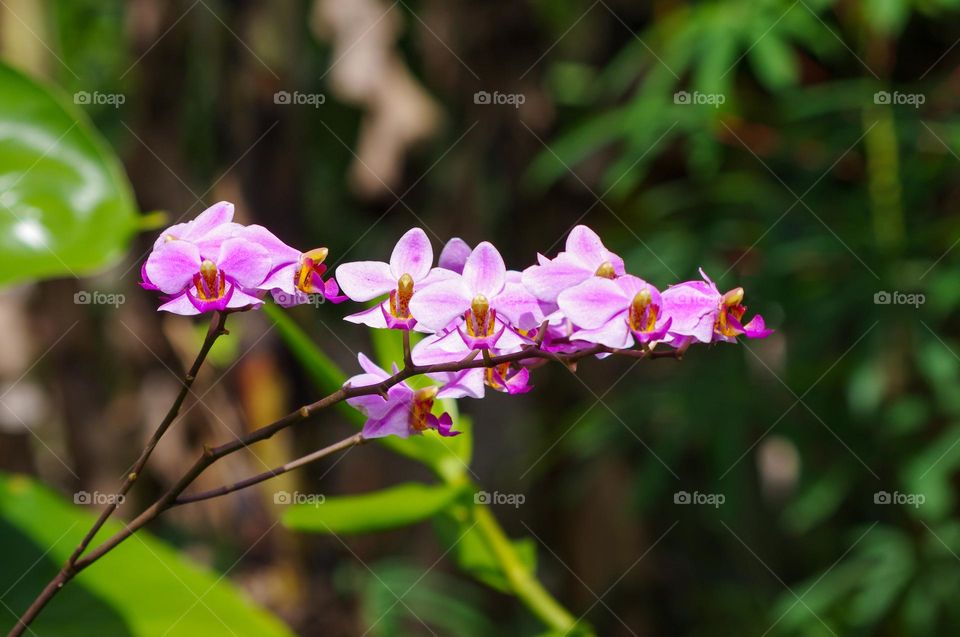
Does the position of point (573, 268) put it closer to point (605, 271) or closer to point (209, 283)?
point (605, 271)

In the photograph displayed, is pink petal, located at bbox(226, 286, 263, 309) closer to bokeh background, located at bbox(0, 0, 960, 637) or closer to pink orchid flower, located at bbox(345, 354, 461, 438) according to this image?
pink orchid flower, located at bbox(345, 354, 461, 438)

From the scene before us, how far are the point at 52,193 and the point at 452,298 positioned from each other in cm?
65

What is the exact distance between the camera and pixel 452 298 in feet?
1.52

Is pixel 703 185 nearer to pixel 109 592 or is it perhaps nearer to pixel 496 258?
pixel 109 592

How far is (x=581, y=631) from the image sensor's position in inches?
27.7

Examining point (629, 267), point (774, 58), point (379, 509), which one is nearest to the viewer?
point (379, 509)

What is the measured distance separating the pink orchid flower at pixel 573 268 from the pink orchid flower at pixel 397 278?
1.8 inches

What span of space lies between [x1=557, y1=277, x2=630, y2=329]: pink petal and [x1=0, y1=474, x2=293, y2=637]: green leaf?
611 millimetres

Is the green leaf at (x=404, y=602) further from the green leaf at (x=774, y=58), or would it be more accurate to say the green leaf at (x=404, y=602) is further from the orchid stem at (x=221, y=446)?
the orchid stem at (x=221, y=446)

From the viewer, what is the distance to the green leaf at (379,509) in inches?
31.1

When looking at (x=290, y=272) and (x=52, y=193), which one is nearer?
(x=290, y=272)

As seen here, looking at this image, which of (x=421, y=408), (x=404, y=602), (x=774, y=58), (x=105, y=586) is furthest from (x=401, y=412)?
(x=404, y=602)

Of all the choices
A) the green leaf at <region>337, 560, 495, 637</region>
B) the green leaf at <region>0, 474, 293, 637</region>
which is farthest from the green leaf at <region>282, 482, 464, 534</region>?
the green leaf at <region>337, 560, 495, 637</region>

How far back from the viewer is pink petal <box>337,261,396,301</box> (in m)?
0.48
